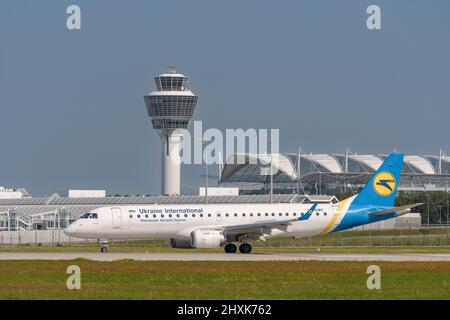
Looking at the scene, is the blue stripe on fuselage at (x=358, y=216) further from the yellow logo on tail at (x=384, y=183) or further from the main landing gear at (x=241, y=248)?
the main landing gear at (x=241, y=248)

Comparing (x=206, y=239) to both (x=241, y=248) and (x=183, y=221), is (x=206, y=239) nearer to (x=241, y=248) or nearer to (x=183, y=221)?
(x=241, y=248)

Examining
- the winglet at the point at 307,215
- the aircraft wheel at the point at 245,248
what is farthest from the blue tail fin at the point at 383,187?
the aircraft wheel at the point at 245,248

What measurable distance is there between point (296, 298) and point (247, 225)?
31.9m

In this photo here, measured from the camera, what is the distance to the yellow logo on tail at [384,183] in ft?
222

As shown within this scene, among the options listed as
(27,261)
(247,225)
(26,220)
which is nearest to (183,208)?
(247,225)

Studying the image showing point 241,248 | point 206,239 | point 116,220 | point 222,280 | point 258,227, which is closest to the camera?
point 222,280

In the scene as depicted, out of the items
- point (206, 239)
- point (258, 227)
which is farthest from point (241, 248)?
point (206, 239)

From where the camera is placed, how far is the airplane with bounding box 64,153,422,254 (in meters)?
64.6

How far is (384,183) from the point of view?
68000mm

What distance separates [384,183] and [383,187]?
1.08ft

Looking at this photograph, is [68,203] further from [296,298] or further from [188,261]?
[296,298]

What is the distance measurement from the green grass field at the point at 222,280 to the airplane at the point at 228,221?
14.3 meters

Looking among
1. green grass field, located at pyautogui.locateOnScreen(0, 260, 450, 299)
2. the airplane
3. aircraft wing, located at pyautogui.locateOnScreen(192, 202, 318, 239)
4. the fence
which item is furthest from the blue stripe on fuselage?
the fence
